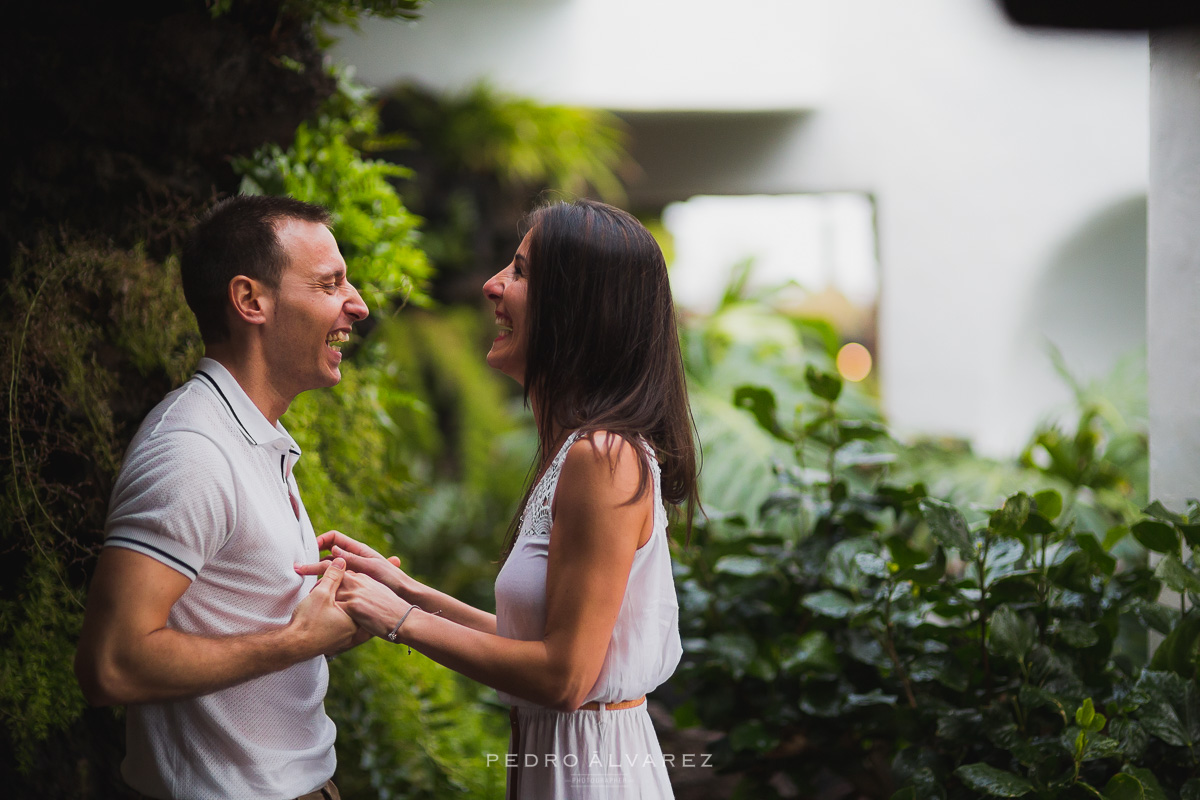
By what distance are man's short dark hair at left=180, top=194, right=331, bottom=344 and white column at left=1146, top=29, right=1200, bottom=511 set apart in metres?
2.30

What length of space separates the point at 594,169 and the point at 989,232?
2.72 meters

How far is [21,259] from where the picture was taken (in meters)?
2.07

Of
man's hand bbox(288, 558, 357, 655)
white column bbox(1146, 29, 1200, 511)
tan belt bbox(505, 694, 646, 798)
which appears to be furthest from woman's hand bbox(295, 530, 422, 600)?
white column bbox(1146, 29, 1200, 511)

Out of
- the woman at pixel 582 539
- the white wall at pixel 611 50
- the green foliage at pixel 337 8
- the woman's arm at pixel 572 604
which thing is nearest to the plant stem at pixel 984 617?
the woman at pixel 582 539

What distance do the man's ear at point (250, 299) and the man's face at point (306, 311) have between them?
0.06 ft

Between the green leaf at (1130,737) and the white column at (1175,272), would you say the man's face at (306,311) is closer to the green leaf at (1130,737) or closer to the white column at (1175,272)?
the green leaf at (1130,737)

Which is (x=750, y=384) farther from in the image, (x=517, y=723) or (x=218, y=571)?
(x=218, y=571)

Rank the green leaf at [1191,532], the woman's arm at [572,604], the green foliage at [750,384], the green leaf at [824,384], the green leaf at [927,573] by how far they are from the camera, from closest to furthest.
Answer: the woman's arm at [572,604], the green leaf at [1191,532], the green leaf at [927,573], the green leaf at [824,384], the green foliage at [750,384]

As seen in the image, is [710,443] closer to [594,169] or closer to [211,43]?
[594,169]

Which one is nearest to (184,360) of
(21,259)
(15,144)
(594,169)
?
(21,259)

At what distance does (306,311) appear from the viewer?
1699 millimetres

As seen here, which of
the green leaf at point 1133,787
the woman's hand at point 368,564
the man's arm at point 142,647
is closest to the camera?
the man's arm at point 142,647

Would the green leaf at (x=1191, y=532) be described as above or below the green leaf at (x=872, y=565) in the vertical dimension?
above

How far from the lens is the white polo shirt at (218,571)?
4.68ft
